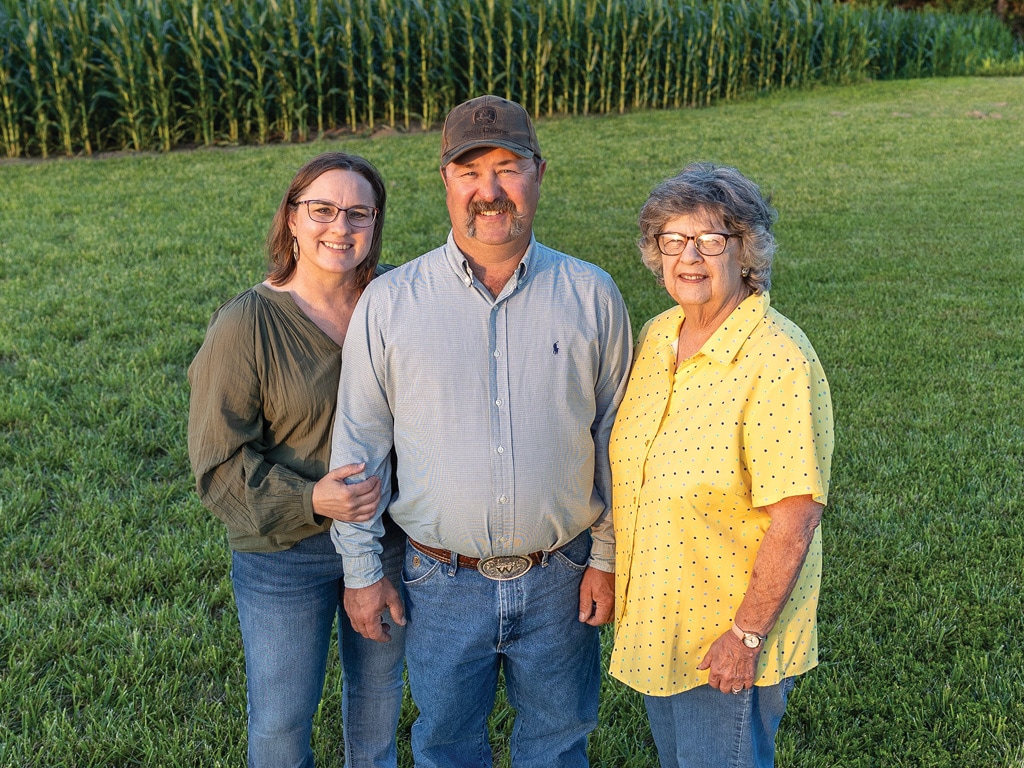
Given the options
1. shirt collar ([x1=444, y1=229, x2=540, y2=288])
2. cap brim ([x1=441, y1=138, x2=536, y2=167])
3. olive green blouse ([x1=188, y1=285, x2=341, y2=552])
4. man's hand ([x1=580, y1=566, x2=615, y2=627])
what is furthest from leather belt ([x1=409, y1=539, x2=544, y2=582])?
cap brim ([x1=441, y1=138, x2=536, y2=167])

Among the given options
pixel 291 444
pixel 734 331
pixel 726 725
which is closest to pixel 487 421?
pixel 291 444

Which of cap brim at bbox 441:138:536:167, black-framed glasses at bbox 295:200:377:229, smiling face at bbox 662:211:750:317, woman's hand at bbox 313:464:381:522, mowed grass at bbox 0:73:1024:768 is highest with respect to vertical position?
cap brim at bbox 441:138:536:167

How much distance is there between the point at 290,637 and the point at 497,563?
Result: 0.57 meters

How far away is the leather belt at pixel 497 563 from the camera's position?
2369 millimetres

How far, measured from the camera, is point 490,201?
229 cm

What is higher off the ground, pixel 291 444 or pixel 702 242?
pixel 702 242

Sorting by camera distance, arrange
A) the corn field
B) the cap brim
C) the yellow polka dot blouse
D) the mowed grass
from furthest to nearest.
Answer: the corn field
the mowed grass
the cap brim
the yellow polka dot blouse

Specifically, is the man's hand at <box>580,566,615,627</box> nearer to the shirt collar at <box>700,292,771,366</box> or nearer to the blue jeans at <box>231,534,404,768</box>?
the blue jeans at <box>231,534,404,768</box>


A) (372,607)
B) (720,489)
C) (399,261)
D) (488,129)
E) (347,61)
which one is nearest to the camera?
(720,489)

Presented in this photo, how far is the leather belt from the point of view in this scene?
2369 millimetres

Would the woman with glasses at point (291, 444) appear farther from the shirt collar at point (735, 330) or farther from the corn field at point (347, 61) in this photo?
the corn field at point (347, 61)

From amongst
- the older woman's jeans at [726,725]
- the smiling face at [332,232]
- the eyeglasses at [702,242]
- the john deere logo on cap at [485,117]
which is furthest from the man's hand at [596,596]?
the john deere logo on cap at [485,117]

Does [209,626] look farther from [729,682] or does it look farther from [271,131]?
[271,131]

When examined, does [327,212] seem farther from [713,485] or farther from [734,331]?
[713,485]
